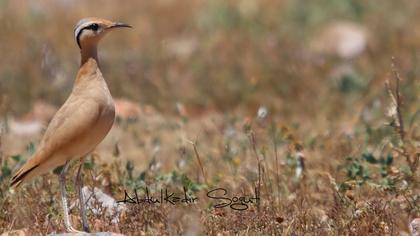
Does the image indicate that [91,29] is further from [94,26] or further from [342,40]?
[342,40]

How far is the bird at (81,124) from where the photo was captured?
17.1ft

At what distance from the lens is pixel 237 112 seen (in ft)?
33.4

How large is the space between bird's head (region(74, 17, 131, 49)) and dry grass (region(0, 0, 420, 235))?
82cm

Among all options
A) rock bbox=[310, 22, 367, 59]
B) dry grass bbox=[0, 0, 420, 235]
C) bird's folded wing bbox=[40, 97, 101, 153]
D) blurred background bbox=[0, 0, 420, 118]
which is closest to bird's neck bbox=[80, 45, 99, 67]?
bird's folded wing bbox=[40, 97, 101, 153]

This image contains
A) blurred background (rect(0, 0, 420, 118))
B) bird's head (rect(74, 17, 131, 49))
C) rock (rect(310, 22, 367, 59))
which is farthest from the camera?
rock (rect(310, 22, 367, 59))

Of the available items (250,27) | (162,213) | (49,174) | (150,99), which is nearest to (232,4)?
(250,27)

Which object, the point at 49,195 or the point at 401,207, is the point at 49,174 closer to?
the point at 49,195

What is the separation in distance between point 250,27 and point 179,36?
1800 millimetres

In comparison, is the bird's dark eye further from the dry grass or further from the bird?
the dry grass

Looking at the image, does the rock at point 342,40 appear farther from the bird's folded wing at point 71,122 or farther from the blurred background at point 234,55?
the bird's folded wing at point 71,122

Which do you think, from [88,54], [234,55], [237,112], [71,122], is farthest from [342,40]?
[71,122]

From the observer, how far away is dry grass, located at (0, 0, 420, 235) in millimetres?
5594

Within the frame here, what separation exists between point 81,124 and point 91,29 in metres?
0.64

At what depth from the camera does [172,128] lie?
28.9 feet
